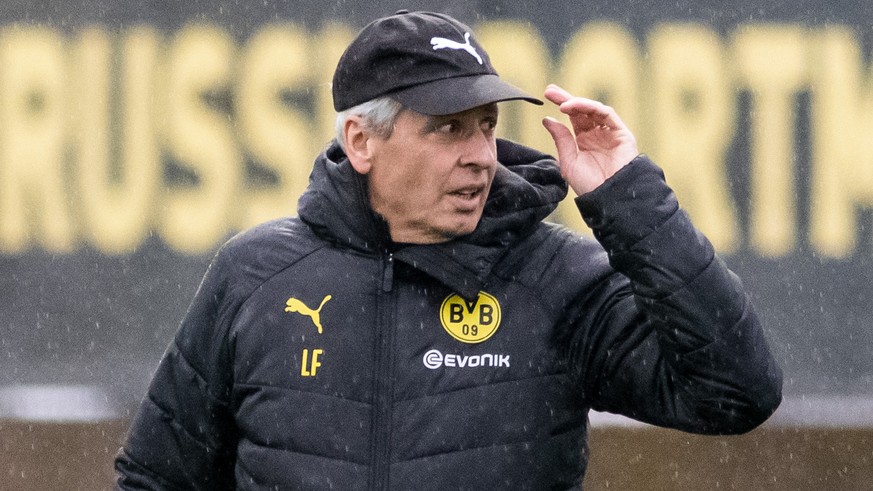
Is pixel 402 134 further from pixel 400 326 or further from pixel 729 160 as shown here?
pixel 729 160

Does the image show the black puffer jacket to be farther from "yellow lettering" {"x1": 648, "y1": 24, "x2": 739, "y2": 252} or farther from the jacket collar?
"yellow lettering" {"x1": 648, "y1": 24, "x2": 739, "y2": 252}

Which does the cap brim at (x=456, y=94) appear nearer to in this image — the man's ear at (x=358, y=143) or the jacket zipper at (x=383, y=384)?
the man's ear at (x=358, y=143)

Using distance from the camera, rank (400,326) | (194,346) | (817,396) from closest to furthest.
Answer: (400,326)
(194,346)
(817,396)

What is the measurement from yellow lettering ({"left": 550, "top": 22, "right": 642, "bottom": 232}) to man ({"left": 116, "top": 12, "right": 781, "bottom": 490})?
6.98 feet

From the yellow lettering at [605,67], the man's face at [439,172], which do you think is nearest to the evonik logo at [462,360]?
the man's face at [439,172]

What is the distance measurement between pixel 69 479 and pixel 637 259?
307 centimetres

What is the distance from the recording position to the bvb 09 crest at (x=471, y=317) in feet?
9.16

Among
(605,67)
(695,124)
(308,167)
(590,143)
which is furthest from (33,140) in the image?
(590,143)

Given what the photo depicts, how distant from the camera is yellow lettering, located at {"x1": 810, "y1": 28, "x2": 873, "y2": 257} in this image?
5.04 m

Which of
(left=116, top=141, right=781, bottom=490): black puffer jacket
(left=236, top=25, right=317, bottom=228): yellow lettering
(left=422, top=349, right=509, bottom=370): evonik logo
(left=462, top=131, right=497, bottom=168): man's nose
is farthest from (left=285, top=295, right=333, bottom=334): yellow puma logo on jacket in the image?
(left=236, top=25, right=317, bottom=228): yellow lettering

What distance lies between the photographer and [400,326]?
280 centimetres

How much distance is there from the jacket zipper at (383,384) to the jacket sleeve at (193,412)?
1.04ft

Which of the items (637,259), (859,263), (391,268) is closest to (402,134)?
(391,268)

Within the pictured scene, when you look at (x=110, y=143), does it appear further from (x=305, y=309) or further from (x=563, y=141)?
(x=563, y=141)
